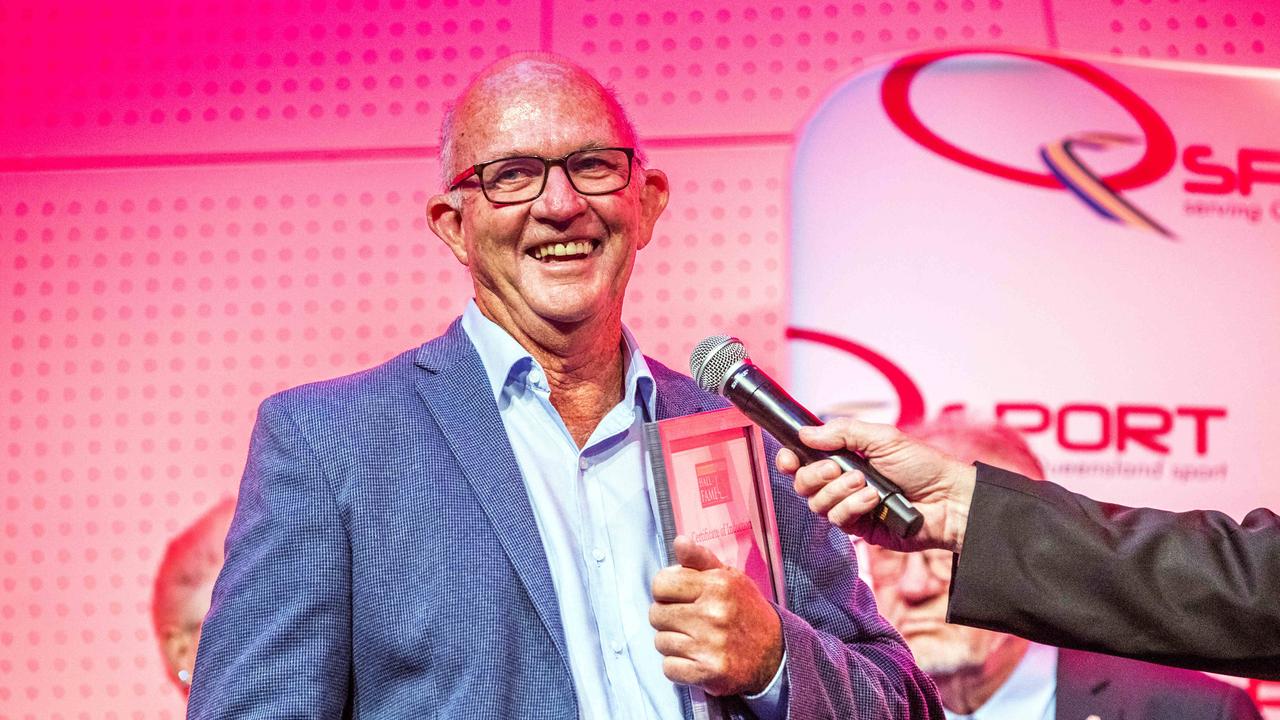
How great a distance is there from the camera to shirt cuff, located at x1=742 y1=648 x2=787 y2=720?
54.5 inches

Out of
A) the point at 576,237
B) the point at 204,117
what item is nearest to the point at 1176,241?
the point at 576,237

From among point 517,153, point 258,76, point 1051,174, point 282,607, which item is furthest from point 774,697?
point 258,76

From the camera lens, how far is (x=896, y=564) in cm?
232

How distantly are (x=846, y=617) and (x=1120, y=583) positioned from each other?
0.39 meters

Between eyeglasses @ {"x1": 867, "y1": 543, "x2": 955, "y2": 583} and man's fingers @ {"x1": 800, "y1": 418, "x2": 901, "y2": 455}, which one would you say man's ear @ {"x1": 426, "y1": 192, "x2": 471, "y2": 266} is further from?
eyeglasses @ {"x1": 867, "y1": 543, "x2": 955, "y2": 583}

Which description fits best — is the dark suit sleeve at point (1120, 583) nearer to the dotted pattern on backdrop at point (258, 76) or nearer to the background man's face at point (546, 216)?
the background man's face at point (546, 216)

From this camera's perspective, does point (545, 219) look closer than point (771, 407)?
No

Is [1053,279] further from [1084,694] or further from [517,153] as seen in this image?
[517,153]

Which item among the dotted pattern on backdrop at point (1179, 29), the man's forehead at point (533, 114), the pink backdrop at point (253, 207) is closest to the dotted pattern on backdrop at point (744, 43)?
the pink backdrop at point (253, 207)

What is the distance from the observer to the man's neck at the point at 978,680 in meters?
2.27

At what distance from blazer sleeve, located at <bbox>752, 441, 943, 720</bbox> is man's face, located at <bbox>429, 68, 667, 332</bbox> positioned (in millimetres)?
402

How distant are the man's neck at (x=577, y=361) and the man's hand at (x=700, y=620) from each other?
411mm

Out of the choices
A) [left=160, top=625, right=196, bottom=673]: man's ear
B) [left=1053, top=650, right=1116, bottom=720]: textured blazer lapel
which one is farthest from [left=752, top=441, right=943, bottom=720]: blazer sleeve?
[left=160, top=625, right=196, bottom=673]: man's ear

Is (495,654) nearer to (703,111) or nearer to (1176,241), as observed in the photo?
(703,111)
